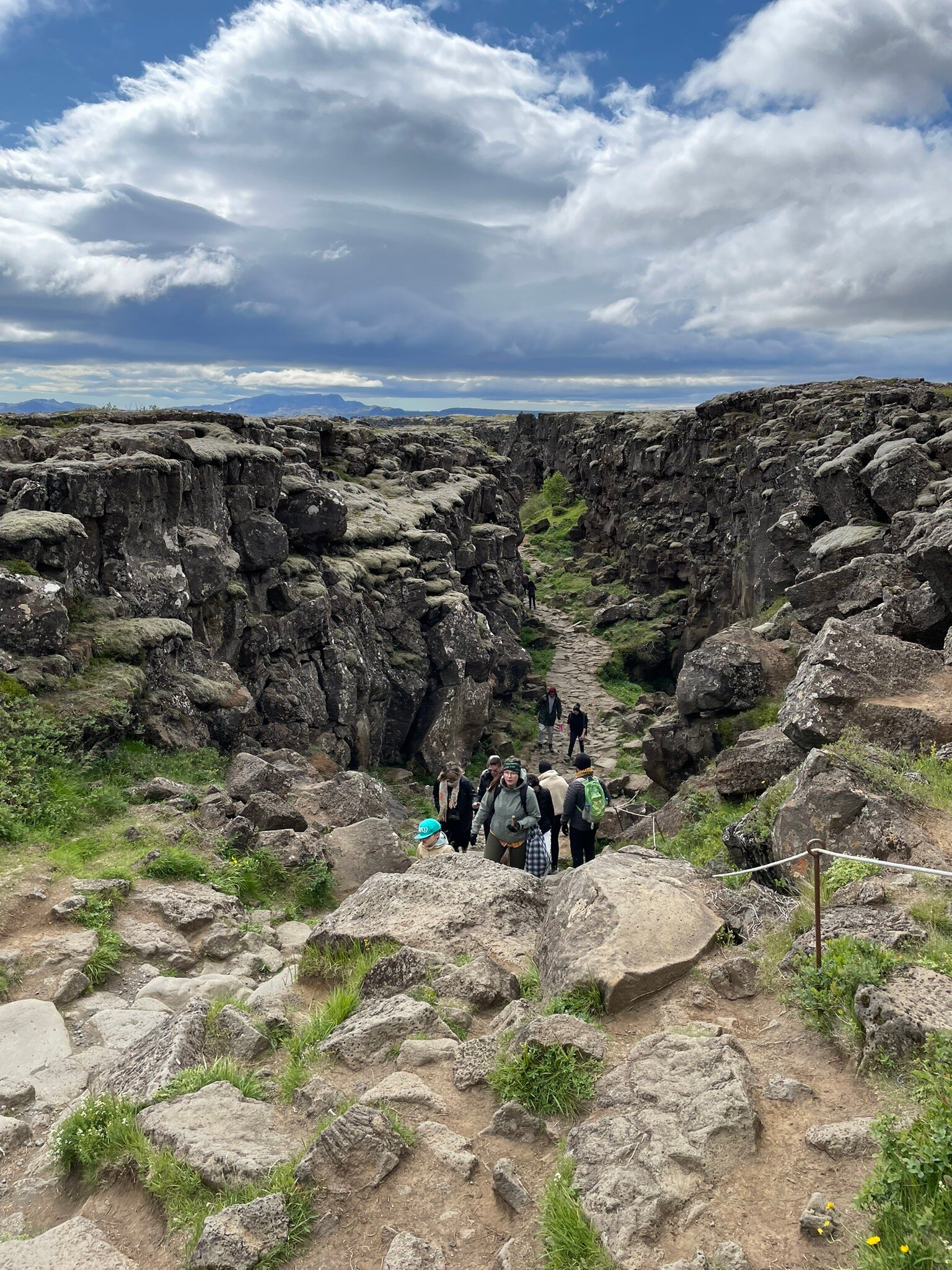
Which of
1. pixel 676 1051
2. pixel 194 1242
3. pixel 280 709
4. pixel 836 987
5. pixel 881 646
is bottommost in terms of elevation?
pixel 280 709

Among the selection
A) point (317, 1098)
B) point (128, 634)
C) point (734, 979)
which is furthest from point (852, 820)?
point (128, 634)

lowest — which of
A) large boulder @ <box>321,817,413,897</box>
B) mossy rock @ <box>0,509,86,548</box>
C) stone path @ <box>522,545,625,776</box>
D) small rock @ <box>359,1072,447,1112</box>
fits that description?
stone path @ <box>522,545,625,776</box>

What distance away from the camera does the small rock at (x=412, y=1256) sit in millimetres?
5469

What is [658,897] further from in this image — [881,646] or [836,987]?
[881,646]

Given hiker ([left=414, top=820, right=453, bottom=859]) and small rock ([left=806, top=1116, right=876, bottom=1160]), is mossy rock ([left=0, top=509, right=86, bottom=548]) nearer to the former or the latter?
hiker ([left=414, top=820, right=453, bottom=859])

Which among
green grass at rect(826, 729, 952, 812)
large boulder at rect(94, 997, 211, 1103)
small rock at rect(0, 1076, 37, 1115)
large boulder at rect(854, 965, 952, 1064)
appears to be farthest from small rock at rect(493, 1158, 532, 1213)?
green grass at rect(826, 729, 952, 812)

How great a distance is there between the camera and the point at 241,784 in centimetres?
1822

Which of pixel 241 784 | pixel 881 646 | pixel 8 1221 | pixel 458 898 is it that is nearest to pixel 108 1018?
pixel 8 1221

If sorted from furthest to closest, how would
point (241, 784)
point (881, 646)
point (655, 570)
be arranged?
point (655, 570)
point (241, 784)
point (881, 646)

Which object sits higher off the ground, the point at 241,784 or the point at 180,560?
the point at 180,560

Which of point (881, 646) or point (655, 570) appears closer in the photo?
point (881, 646)

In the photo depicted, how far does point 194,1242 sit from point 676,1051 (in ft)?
13.4

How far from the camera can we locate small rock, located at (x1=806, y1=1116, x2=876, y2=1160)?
222 inches

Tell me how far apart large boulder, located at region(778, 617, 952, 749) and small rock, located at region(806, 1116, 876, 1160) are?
8.89 metres
